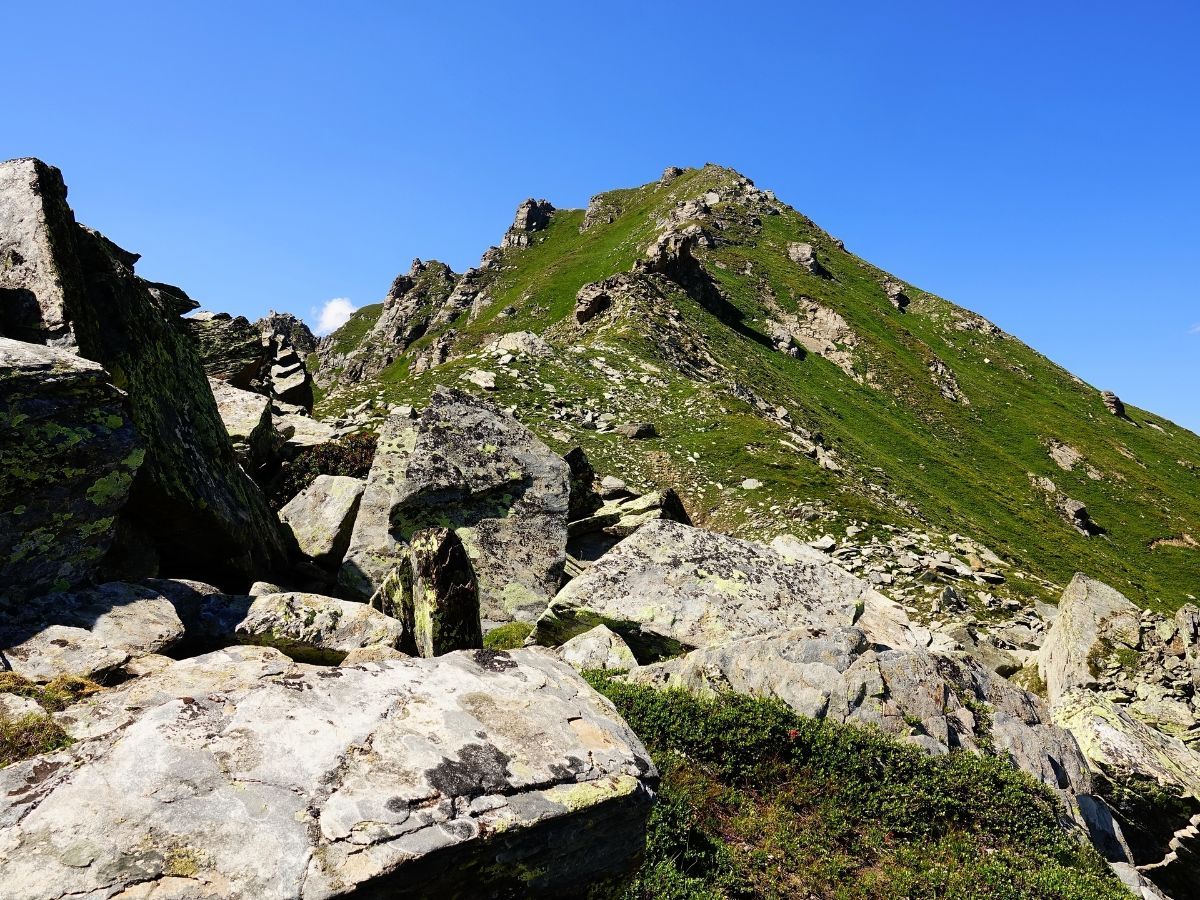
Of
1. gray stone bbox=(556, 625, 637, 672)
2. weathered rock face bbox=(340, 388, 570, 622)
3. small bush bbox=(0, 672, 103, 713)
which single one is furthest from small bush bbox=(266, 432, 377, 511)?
small bush bbox=(0, 672, 103, 713)

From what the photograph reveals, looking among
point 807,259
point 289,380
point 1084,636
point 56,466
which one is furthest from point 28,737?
point 807,259

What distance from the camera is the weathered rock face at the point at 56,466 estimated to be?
7.25 metres

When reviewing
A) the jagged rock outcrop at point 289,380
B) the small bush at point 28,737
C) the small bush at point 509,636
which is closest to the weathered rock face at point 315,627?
the small bush at point 28,737

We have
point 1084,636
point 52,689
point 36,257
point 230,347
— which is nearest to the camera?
point 52,689

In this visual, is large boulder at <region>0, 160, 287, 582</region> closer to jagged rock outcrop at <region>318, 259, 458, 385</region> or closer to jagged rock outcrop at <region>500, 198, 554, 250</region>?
jagged rock outcrop at <region>318, 259, 458, 385</region>

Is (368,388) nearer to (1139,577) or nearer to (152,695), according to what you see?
(152,695)

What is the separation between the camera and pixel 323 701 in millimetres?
5543

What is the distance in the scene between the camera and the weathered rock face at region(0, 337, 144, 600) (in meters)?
7.25

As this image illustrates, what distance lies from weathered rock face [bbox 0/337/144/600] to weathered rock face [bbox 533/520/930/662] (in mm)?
8093

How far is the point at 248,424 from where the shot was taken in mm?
16391

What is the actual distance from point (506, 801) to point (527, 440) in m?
11.7

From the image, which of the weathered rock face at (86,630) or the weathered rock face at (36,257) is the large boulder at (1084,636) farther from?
the weathered rock face at (36,257)

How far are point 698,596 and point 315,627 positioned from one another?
8204 mm

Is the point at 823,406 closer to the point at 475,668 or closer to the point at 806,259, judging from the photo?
the point at 806,259
